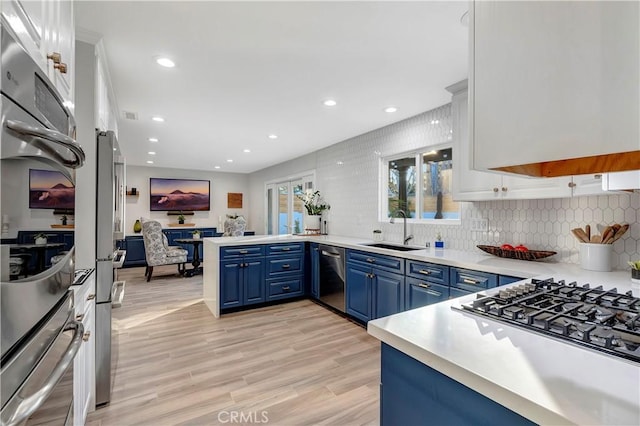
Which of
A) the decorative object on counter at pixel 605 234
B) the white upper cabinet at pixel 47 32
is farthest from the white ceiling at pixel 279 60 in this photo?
the decorative object on counter at pixel 605 234

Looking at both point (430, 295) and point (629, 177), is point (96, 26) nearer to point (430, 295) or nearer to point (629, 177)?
point (629, 177)

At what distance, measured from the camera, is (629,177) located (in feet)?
3.82

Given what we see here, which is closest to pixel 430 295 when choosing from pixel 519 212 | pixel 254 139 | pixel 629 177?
pixel 519 212

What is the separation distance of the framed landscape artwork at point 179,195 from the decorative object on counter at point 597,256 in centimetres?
808

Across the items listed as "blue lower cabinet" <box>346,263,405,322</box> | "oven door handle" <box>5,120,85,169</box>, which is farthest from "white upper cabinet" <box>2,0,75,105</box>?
"blue lower cabinet" <box>346,263,405,322</box>

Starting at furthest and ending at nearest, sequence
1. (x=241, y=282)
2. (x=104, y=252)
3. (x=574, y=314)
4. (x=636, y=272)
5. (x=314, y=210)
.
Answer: (x=314, y=210)
(x=241, y=282)
(x=104, y=252)
(x=636, y=272)
(x=574, y=314)

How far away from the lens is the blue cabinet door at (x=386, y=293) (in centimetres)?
293

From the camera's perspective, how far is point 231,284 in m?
3.79

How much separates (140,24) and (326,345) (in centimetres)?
291

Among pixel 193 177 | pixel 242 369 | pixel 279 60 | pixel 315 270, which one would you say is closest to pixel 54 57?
pixel 279 60

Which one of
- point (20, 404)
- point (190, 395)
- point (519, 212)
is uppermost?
point (519, 212)

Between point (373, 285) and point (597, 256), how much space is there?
1.82 meters

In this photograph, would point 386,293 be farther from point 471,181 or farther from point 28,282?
point 28,282

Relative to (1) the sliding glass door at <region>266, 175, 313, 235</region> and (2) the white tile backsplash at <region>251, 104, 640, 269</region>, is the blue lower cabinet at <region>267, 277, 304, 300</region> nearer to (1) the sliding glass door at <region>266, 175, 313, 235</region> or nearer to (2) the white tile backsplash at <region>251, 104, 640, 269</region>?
(2) the white tile backsplash at <region>251, 104, 640, 269</region>
